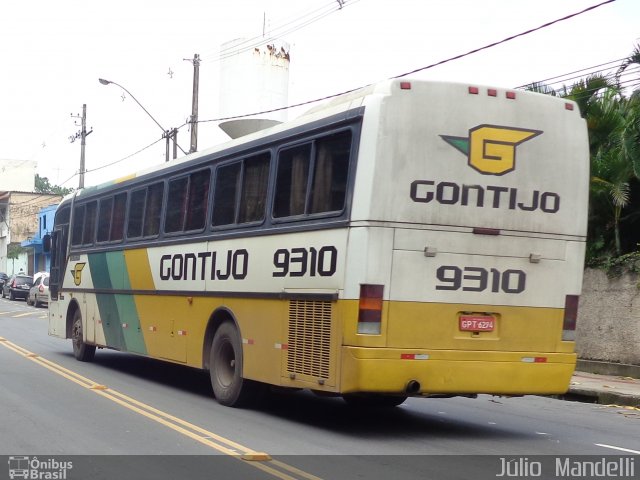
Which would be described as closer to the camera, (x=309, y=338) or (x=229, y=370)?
(x=309, y=338)

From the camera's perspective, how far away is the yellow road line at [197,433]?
325 inches

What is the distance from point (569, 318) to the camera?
415 inches

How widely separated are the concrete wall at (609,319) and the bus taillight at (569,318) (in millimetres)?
8666

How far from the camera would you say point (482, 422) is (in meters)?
12.1

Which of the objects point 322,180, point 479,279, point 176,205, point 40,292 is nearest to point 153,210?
point 176,205

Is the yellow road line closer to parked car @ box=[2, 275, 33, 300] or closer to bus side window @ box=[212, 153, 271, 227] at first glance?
bus side window @ box=[212, 153, 271, 227]

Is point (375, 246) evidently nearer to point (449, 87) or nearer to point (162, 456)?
point (449, 87)

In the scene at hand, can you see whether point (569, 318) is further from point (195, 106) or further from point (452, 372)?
point (195, 106)

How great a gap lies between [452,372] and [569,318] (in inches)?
62.3

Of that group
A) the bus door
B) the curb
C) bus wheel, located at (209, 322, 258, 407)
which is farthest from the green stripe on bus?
the curb

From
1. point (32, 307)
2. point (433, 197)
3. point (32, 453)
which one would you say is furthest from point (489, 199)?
point (32, 307)

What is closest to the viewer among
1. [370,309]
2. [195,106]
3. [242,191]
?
[370,309]

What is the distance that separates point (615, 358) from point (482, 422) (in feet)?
25.9

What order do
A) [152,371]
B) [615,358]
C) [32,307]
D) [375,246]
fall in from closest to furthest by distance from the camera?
[375,246] < [152,371] < [615,358] < [32,307]
